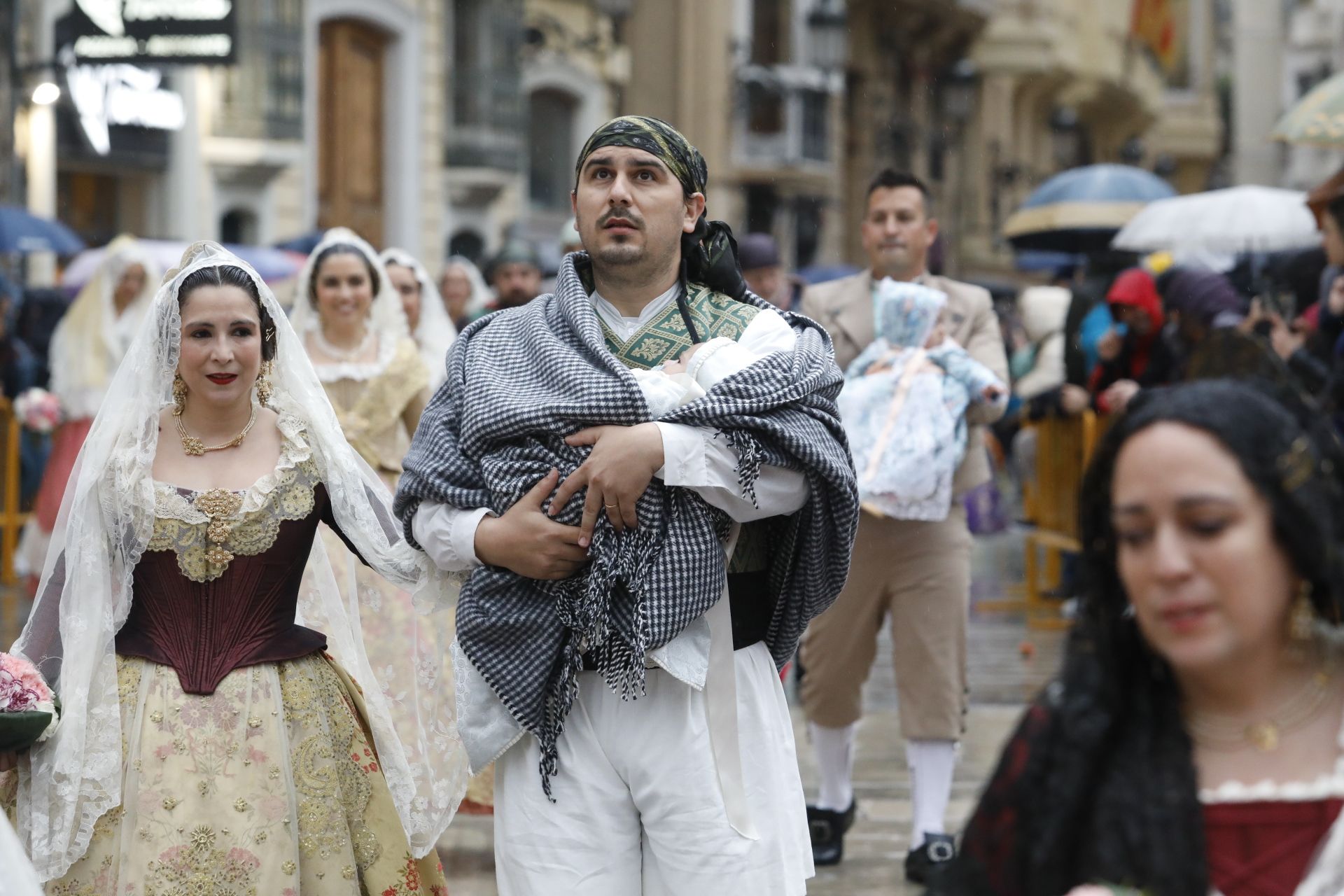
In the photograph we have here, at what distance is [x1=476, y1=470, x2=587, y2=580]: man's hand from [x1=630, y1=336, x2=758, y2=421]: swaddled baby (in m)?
0.23

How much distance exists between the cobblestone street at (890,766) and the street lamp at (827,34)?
15401mm

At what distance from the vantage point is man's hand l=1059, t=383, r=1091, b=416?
10.0 metres

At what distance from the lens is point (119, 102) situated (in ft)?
57.5

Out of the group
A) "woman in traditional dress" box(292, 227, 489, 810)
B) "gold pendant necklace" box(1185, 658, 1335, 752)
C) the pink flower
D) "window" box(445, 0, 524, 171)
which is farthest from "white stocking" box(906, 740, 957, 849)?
"window" box(445, 0, 524, 171)

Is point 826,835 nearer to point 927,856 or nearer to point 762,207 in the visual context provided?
point 927,856

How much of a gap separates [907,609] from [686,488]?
233 centimetres

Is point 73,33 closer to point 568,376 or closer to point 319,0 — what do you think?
point 319,0

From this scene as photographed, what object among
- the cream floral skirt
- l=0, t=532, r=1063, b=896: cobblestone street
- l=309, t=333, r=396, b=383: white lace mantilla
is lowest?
l=0, t=532, r=1063, b=896: cobblestone street

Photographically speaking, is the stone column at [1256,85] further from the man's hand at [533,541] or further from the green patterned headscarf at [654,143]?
the man's hand at [533,541]

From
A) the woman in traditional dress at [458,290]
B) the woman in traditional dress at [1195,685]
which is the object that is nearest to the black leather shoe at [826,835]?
the woman in traditional dress at [1195,685]

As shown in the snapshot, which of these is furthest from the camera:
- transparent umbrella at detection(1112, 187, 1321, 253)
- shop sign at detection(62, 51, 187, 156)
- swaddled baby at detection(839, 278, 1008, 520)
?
shop sign at detection(62, 51, 187, 156)

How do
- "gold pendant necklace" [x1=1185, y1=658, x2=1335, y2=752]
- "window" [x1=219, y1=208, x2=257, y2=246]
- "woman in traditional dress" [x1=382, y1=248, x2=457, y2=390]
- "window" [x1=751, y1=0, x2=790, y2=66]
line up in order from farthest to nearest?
"window" [x1=751, y1=0, x2=790, y2=66]
"window" [x1=219, y1=208, x2=257, y2=246]
"woman in traditional dress" [x1=382, y1=248, x2=457, y2=390]
"gold pendant necklace" [x1=1185, y1=658, x2=1335, y2=752]

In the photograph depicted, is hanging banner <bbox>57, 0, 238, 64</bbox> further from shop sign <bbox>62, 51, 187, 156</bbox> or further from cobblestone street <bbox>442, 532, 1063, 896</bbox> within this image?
cobblestone street <bbox>442, 532, 1063, 896</bbox>

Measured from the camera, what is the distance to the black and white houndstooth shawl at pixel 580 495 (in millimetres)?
3303
